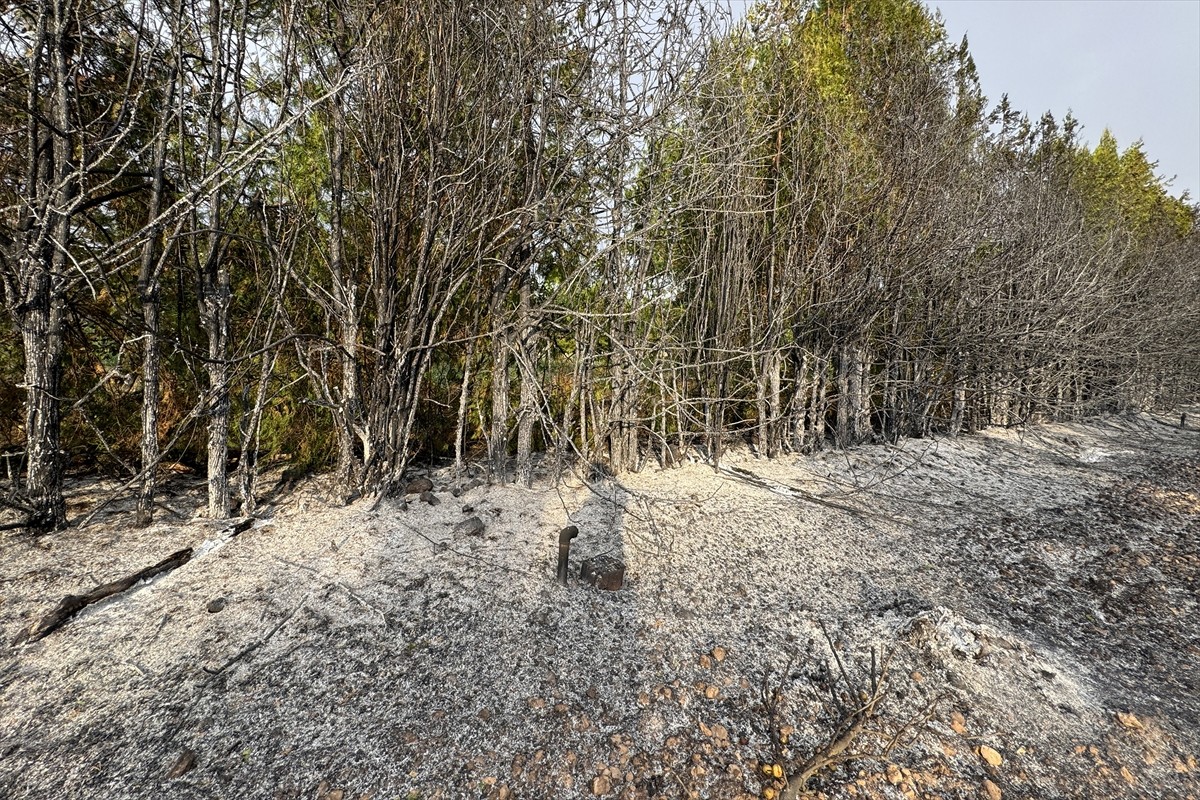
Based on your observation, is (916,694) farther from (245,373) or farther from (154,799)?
(245,373)

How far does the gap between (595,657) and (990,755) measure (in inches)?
52.5

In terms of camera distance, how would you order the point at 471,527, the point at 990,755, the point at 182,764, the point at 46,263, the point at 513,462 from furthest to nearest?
the point at 513,462
the point at 471,527
the point at 46,263
the point at 990,755
the point at 182,764

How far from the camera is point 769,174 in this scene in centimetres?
466

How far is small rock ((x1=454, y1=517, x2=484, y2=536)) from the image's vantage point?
2.76 m

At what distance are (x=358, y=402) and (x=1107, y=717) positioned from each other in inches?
149

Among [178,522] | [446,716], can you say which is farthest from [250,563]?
[446,716]

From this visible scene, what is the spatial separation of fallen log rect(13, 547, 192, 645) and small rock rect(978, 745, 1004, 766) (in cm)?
342

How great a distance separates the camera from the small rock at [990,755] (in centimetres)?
151

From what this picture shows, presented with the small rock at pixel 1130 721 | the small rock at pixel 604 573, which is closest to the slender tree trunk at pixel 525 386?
the small rock at pixel 604 573

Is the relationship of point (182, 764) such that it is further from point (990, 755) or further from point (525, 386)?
point (990, 755)

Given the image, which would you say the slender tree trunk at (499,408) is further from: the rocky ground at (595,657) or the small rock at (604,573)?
the small rock at (604,573)

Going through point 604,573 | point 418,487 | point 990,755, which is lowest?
point 990,755

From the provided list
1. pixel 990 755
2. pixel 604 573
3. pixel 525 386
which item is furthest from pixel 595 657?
pixel 525 386

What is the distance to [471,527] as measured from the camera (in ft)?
9.17
